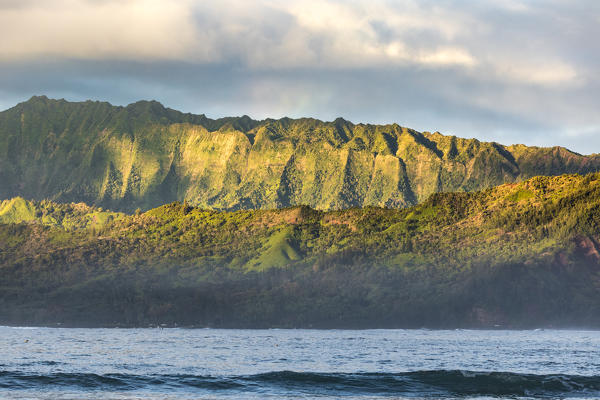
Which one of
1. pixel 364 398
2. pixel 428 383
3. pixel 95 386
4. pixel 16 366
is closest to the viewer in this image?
pixel 364 398

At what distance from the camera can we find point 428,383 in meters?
152

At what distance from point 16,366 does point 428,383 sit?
8880 cm

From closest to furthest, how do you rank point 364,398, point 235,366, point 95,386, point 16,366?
1. point 364,398
2. point 95,386
3. point 16,366
4. point 235,366

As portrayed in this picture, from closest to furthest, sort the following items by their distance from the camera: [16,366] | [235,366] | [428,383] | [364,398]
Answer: [364,398]
[428,383]
[16,366]
[235,366]

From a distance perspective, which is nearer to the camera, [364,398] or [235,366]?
[364,398]

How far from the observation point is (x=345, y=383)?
151625mm

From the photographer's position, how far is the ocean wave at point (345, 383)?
14112 centimetres

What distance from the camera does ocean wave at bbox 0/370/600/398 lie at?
141m

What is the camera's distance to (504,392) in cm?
14088

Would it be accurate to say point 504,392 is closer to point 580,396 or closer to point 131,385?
point 580,396

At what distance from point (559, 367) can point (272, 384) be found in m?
71.1

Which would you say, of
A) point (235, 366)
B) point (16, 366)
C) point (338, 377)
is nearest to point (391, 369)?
point (338, 377)

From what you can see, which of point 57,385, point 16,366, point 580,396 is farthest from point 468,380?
point 16,366

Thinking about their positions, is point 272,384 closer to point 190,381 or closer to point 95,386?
point 190,381
